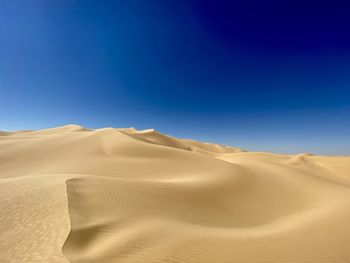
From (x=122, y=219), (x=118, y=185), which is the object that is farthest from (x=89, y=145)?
(x=122, y=219)

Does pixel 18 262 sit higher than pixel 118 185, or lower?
lower

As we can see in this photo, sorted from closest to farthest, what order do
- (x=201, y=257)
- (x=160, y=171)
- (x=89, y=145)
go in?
(x=201, y=257)
(x=160, y=171)
(x=89, y=145)

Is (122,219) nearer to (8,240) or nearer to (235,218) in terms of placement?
(8,240)

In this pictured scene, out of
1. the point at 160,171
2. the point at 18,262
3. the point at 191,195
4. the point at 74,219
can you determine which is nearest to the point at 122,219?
the point at 74,219

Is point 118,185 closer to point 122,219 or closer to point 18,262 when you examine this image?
point 122,219

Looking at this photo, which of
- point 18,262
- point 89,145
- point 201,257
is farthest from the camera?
point 89,145

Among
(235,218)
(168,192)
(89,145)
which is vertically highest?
(89,145)

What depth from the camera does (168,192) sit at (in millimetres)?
9445

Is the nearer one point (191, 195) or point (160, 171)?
point (191, 195)

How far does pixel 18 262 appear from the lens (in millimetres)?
3963

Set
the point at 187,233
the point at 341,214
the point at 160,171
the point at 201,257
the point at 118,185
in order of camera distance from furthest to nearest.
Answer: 1. the point at 160,171
2. the point at 118,185
3. the point at 341,214
4. the point at 187,233
5. the point at 201,257

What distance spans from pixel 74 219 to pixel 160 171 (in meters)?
9.90

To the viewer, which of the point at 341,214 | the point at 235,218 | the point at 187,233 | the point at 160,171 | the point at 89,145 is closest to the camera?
the point at 187,233

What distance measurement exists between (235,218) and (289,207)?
372 cm
